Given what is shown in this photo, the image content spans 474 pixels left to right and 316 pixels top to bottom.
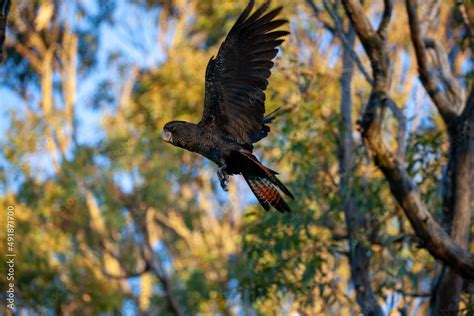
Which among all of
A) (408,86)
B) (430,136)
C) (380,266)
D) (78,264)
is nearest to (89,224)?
(78,264)

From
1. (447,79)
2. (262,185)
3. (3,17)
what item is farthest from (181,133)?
(447,79)

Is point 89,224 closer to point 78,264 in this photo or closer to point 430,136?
point 78,264

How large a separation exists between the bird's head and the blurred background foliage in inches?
103

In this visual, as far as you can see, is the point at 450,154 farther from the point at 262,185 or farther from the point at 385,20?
the point at 262,185

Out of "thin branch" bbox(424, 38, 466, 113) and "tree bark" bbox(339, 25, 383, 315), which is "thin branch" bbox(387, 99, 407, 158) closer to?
"thin branch" bbox(424, 38, 466, 113)

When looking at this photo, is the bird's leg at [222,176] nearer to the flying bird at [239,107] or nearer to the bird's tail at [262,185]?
the flying bird at [239,107]

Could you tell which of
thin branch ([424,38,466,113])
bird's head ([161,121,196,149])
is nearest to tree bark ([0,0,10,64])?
bird's head ([161,121,196,149])

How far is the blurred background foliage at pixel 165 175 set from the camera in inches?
343

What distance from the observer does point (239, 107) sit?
565cm

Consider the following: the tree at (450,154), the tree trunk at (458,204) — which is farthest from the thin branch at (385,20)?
the tree trunk at (458,204)

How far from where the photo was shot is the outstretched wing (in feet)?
17.7

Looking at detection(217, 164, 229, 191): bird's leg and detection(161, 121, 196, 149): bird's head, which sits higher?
→ detection(161, 121, 196, 149): bird's head

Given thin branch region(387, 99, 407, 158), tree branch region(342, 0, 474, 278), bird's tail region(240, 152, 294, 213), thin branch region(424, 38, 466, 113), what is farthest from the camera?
thin branch region(424, 38, 466, 113)

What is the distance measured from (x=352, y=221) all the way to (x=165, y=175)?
6.11 metres
